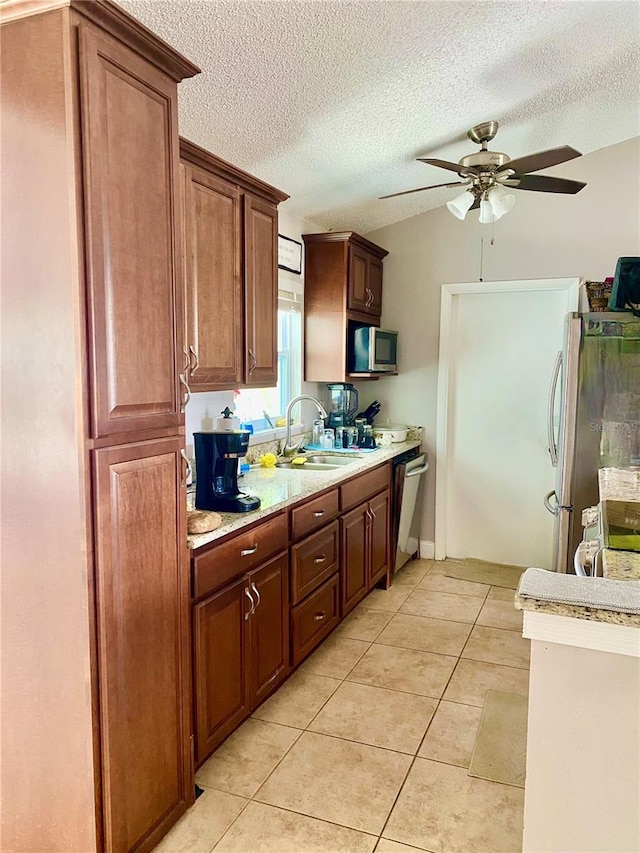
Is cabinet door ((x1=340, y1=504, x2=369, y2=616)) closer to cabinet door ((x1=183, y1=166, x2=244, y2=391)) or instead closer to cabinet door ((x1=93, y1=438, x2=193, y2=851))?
cabinet door ((x1=183, y1=166, x2=244, y2=391))

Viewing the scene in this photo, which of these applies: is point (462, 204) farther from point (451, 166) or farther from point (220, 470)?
point (220, 470)

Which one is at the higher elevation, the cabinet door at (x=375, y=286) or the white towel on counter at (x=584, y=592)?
the cabinet door at (x=375, y=286)

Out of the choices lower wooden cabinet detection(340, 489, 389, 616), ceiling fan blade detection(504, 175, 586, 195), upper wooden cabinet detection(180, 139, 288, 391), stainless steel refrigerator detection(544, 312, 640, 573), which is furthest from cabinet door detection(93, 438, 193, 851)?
stainless steel refrigerator detection(544, 312, 640, 573)

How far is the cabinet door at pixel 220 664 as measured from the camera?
2.14 metres

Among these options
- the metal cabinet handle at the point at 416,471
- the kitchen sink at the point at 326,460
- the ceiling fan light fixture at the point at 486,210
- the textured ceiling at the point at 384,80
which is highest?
the textured ceiling at the point at 384,80

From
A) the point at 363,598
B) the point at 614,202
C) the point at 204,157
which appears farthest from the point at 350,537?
the point at 614,202

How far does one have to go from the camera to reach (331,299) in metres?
4.13

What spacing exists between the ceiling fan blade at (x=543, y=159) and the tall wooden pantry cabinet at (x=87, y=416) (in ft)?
5.06

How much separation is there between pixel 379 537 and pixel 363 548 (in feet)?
0.96

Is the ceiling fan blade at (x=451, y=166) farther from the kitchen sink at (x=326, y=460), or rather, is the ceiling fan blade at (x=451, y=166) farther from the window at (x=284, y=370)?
the kitchen sink at (x=326, y=460)

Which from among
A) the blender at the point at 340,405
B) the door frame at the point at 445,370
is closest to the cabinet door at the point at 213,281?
the blender at the point at 340,405

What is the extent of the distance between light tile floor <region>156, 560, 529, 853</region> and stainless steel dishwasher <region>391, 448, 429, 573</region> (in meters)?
0.76

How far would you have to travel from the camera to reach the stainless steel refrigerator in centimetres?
324

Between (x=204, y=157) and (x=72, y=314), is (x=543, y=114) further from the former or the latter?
(x=72, y=314)
